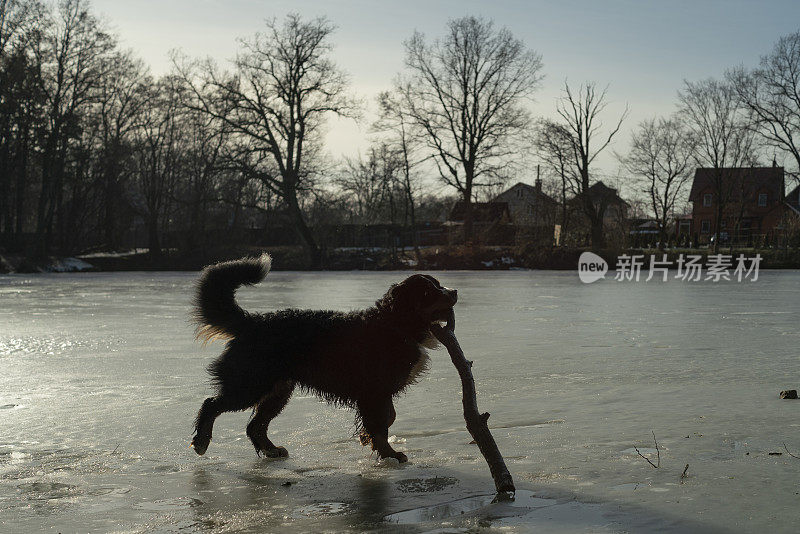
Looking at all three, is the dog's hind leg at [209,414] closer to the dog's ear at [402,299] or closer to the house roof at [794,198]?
the dog's ear at [402,299]

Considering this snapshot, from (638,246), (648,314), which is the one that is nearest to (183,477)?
(648,314)

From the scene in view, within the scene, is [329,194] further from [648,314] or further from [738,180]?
[738,180]

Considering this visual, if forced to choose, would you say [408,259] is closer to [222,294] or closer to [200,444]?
[222,294]

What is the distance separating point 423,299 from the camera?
4.19 metres

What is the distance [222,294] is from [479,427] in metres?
1.91

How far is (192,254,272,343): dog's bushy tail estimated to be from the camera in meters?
4.67

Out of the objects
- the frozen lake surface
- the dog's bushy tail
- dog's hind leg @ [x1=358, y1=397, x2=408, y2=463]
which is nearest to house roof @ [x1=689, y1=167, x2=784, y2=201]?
the frozen lake surface

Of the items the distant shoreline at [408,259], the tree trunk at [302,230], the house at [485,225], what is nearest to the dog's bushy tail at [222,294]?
the distant shoreline at [408,259]

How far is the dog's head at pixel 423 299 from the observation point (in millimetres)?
4141

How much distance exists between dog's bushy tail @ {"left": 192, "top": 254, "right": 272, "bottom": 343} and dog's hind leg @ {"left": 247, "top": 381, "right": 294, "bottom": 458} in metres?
0.44

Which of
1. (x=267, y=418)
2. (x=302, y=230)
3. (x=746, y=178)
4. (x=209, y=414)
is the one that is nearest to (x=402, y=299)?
(x=267, y=418)

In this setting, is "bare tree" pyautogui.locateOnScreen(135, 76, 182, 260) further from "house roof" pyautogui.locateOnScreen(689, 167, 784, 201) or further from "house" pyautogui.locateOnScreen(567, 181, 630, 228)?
"house roof" pyautogui.locateOnScreen(689, 167, 784, 201)

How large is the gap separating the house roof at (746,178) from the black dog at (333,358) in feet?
149

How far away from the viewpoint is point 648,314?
1290cm
